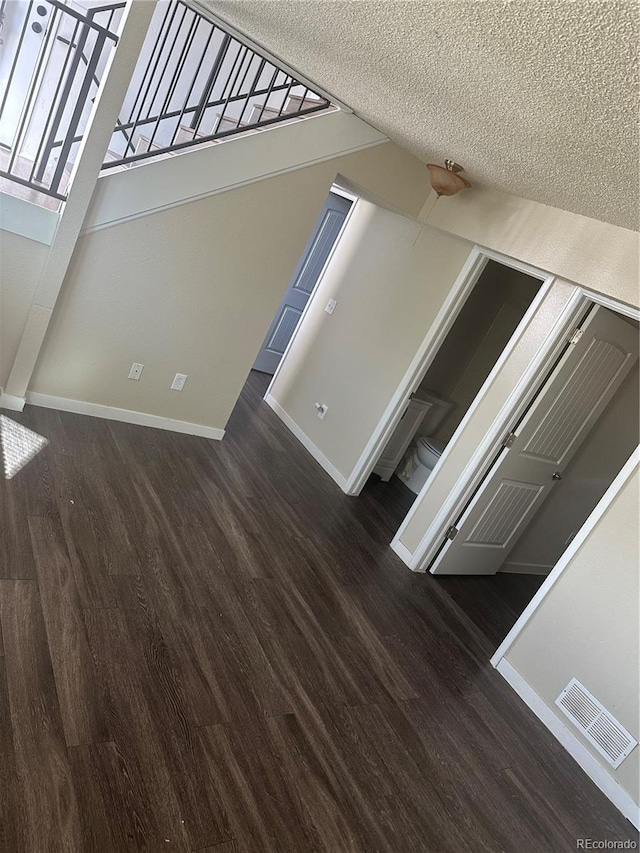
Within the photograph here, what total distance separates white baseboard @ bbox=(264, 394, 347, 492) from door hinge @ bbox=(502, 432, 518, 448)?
1.37m

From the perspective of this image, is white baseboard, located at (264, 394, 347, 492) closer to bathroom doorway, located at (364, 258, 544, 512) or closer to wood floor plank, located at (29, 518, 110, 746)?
bathroom doorway, located at (364, 258, 544, 512)

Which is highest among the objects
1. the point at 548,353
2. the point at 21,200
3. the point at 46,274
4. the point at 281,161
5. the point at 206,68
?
the point at 206,68

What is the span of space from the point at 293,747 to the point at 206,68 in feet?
18.5

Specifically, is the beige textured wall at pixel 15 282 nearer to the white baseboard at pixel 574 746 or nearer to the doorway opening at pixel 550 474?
the doorway opening at pixel 550 474

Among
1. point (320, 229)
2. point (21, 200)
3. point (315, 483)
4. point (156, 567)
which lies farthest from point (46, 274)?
point (320, 229)

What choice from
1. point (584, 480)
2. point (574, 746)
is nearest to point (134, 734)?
point (574, 746)

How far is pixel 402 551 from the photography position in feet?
13.6

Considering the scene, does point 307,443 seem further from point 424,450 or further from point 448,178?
point 448,178

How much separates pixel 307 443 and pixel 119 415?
163 centimetres

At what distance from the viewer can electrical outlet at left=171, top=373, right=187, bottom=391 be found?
413 centimetres

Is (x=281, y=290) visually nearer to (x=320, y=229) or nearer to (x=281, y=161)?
(x=281, y=161)

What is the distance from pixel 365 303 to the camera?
4863 millimetres

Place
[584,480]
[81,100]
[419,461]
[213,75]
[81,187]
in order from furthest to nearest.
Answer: [419,461] → [584,480] → [213,75] → [81,187] → [81,100]

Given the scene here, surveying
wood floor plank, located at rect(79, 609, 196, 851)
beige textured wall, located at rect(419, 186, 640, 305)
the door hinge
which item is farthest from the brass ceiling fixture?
wood floor plank, located at rect(79, 609, 196, 851)
